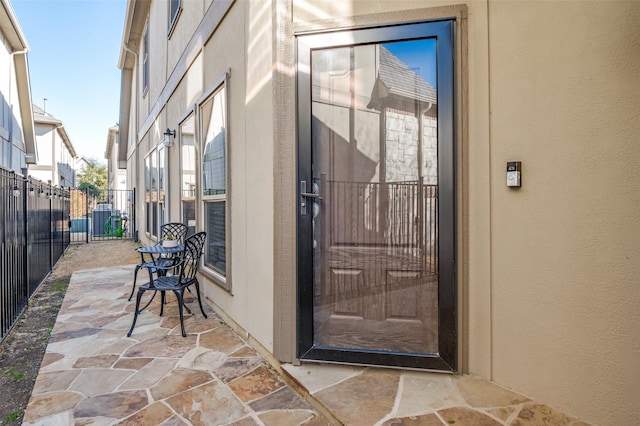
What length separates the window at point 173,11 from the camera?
5.52m

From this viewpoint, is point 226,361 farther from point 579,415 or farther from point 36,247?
point 36,247

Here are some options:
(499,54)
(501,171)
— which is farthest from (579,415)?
(499,54)

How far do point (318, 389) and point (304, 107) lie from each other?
6.03ft

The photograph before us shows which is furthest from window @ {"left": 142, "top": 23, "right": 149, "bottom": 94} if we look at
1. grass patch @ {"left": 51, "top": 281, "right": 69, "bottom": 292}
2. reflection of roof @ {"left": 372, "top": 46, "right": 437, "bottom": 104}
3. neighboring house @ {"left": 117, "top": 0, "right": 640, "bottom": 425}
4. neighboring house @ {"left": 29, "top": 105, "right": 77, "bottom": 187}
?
neighboring house @ {"left": 29, "top": 105, "right": 77, "bottom": 187}

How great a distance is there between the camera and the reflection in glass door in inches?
90.4

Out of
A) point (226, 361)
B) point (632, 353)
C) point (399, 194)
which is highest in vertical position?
point (399, 194)

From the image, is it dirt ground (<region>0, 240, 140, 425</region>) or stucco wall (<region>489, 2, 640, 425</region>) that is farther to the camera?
dirt ground (<region>0, 240, 140, 425</region>)

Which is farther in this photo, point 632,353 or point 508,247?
point 508,247

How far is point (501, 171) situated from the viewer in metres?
2.09

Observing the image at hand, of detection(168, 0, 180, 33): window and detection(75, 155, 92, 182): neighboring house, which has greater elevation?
detection(75, 155, 92, 182): neighboring house

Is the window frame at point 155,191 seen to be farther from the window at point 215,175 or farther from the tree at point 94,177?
the tree at point 94,177

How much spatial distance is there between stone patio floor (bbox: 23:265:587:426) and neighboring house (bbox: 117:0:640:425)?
131 mm

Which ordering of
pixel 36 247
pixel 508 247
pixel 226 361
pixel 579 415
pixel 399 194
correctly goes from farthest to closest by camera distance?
pixel 36 247, pixel 226 361, pixel 399 194, pixel 508 247, pixel 579 415

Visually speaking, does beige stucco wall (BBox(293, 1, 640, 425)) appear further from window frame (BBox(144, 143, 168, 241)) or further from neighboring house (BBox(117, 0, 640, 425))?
window frame (BBox(144, 143, 168, 241))
